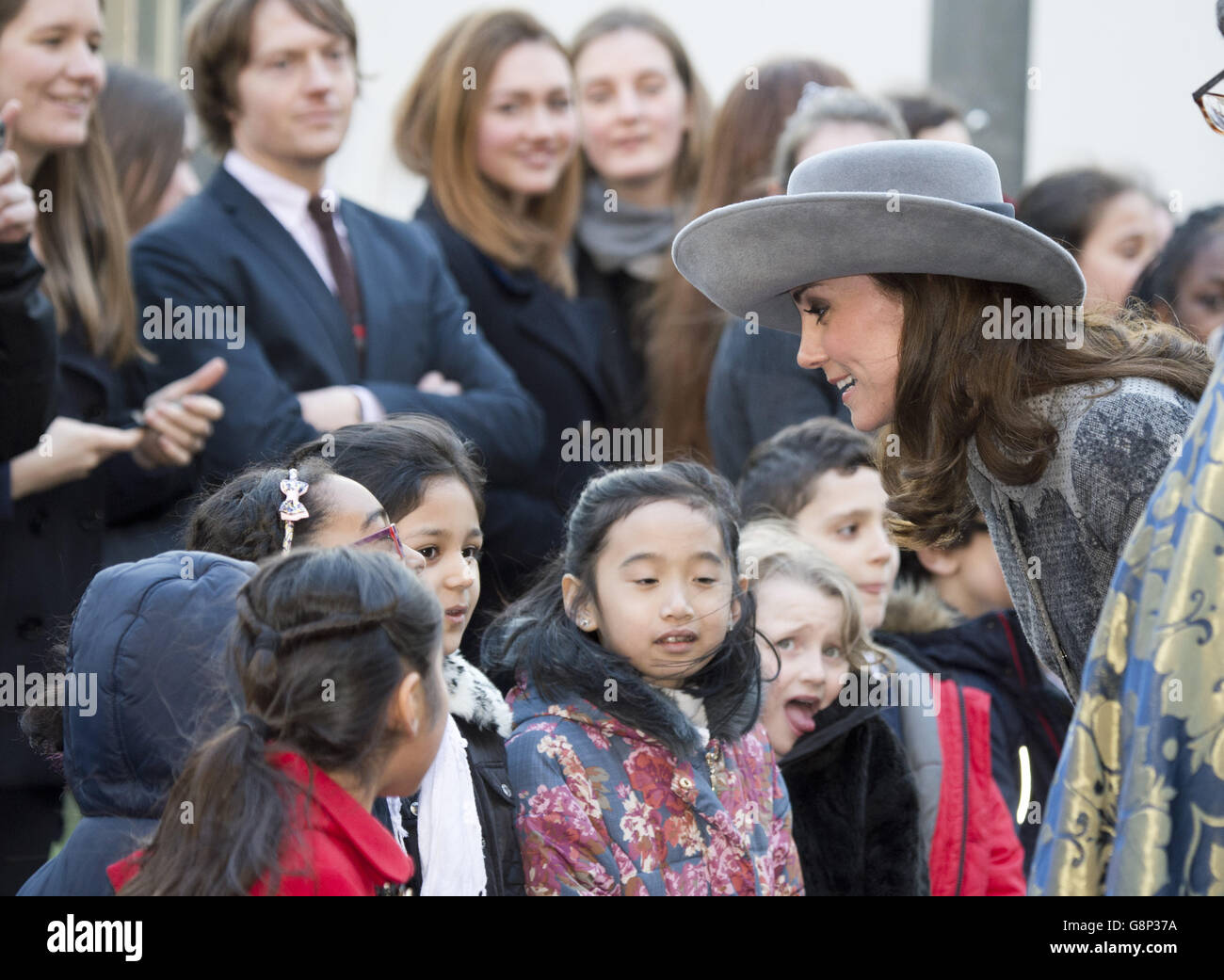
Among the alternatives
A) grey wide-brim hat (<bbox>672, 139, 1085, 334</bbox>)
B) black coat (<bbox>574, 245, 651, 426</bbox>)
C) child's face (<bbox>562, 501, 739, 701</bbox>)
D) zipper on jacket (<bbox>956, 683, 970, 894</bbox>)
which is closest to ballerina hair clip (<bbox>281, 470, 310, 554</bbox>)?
child's face (<bbox>562, 501, 739, 701</bbox>)

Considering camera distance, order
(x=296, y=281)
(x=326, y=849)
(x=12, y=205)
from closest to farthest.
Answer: (x=326, y=849), (x=12, y=205), (x=296, y=281)

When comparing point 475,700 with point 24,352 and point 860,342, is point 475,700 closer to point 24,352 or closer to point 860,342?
point 860,342

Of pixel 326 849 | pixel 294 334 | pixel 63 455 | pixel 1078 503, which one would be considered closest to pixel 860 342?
pixel 1078 503

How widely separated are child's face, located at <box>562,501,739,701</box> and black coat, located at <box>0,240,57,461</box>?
4.26 ft

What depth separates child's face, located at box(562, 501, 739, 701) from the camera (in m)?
2.97

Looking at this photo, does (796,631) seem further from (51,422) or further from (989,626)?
(51,422)

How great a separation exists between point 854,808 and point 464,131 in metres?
2.32

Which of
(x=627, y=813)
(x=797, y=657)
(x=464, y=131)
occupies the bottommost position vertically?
(x=627, y=813)

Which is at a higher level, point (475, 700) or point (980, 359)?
point (980, 359)

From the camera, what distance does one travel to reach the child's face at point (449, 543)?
109 inches

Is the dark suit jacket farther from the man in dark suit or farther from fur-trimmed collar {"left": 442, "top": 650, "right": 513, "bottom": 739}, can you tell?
fur-trimmed collar {"left": 442, "top": 650, "right": 513, "bottom": 739}

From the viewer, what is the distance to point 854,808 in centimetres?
333

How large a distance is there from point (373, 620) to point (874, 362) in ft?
3.58
